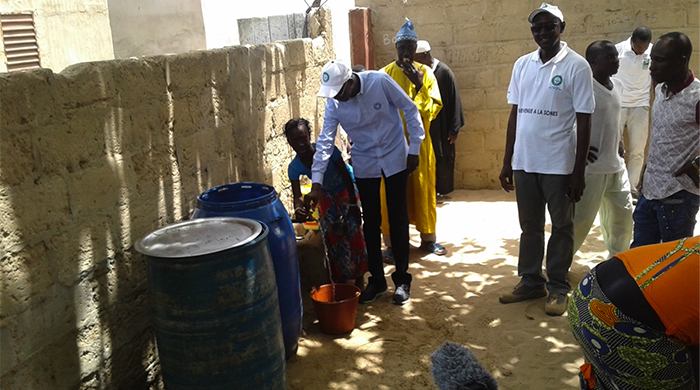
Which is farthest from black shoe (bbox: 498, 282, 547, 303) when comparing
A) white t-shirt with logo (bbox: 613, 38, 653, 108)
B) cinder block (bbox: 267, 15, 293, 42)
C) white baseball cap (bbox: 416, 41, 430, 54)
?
cinder block (bbox: 267, 15, 293, 42)

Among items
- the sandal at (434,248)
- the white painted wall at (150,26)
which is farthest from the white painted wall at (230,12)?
the sandal at (434,248)

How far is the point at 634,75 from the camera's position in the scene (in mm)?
7043

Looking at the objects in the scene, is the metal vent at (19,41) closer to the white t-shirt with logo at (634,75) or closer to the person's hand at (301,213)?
the person's hand at (301,213)

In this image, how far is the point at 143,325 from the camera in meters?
3.38

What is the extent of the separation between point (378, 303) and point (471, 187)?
3944 mm

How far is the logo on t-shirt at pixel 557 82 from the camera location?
3.98m

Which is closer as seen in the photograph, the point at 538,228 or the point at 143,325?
the point at 143,325

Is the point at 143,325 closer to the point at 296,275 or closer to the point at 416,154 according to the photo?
the point at 296,275

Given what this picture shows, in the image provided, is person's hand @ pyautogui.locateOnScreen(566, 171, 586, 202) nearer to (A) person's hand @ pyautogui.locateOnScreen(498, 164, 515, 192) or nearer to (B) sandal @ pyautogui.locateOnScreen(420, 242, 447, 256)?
(A) person's hand @ pyautogui.locateOnScreen(498, 164, 515, 192)

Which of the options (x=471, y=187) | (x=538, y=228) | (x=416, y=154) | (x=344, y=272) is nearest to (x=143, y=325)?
(x=344, y=272)

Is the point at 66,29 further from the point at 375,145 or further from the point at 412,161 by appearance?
the point at 412,161

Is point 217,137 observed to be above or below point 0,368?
above

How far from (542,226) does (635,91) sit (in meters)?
3.60

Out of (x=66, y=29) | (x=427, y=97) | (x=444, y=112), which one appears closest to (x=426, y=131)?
(x=427, y=97)
